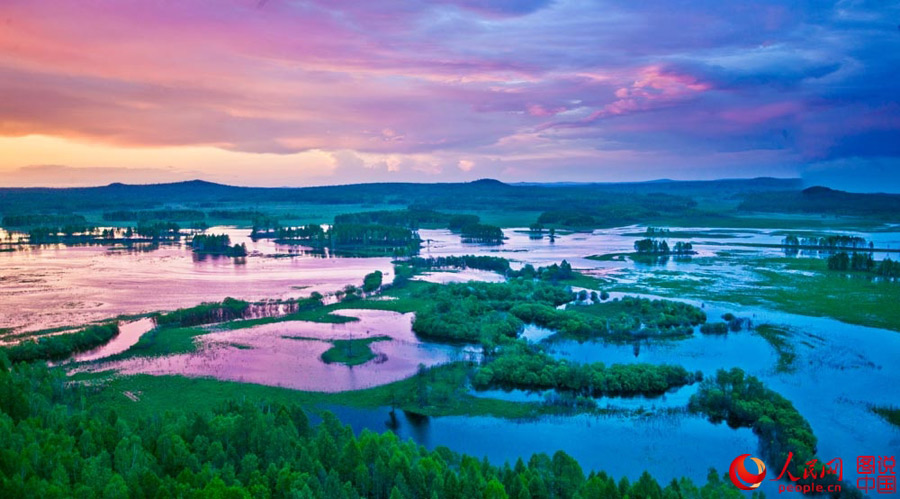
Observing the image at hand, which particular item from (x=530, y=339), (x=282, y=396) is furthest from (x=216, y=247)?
(x=282, y=396)

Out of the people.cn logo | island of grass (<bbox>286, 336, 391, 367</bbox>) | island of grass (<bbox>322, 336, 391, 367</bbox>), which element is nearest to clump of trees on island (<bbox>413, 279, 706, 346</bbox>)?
island of grass (<bbox>286, 336, 391, 367</bbox>)

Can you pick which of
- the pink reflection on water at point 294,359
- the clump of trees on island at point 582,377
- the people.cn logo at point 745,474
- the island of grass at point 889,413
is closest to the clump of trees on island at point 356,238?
the pink reflection on water at point 294,359

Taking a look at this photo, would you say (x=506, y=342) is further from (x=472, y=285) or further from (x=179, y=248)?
(x=179, y=248)

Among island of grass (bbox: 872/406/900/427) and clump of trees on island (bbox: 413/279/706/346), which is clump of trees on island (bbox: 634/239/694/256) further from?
island of grass (bbox: 872/406/900/427)

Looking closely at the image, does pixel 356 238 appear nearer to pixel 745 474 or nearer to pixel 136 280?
pixel 136 280

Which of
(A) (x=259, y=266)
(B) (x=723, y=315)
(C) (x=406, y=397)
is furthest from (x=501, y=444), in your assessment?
(A) (x=259, y=266)

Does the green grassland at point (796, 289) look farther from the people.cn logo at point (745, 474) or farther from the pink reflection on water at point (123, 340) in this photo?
the pink reflection on water at point (123, 340)
